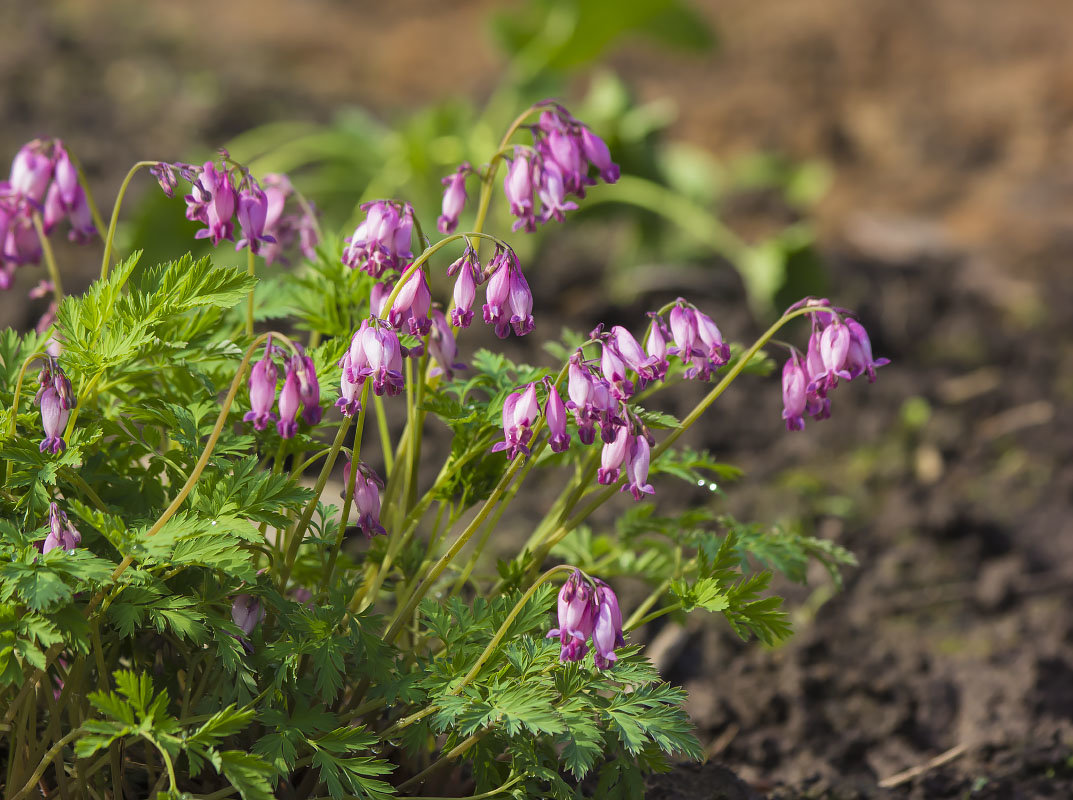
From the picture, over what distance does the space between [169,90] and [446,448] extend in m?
4.38

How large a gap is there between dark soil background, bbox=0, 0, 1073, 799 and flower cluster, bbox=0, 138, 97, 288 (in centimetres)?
196

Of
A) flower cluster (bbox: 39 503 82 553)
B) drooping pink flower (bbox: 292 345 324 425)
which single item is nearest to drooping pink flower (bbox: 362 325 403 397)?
drooping pink flower (bbox: 292 345 324 425)

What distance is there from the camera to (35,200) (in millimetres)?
2469

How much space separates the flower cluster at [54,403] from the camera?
193 centimetres

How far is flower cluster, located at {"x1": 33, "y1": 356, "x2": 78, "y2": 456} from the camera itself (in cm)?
193

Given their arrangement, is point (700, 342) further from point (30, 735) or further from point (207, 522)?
point (30, 735)

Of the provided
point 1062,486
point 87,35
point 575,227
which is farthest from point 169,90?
point 1062,486

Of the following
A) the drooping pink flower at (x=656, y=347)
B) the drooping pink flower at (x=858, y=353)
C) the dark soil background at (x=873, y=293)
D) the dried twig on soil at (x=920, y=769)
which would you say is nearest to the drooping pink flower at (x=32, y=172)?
the drooping pink flower at (x=656, y=347)

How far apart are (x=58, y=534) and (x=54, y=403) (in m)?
0.23

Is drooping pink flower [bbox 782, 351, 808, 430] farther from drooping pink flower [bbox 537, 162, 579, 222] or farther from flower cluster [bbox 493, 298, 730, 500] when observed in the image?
drooping pink flower [bbox 537, 162, 579, 222]

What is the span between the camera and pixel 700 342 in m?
2.12

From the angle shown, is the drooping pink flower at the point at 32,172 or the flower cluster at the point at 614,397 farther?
the drooping pink flower at the point at 32,172

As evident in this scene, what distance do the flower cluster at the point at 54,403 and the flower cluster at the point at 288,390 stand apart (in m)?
0.32

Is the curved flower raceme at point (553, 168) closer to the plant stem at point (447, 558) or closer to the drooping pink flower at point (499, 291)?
the drooping pink flower at point (499, 291)
